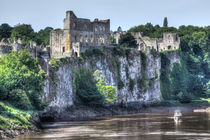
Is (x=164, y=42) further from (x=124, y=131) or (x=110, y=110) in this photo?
(x=124, y=131)

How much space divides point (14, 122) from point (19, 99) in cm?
716

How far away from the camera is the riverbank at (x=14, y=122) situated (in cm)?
5676

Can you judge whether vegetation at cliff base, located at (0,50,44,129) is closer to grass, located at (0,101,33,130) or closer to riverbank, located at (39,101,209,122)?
grass, located at (0,101,33,130)

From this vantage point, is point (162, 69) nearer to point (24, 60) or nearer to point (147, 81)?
point (147, 81)

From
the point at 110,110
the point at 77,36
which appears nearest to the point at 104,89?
the point at 110,110

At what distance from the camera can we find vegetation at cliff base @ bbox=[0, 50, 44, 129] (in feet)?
201

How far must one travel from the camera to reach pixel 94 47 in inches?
3964

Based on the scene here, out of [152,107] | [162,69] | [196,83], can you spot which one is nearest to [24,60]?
[152,107]

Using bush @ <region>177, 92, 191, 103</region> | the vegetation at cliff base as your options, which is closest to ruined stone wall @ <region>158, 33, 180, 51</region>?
bush @ <region>177, 92, 191, 103</region>

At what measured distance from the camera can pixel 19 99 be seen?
65.8m

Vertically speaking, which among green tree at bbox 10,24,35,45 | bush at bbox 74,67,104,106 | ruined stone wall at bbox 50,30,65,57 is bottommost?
bush at bbox 74,67,104,106

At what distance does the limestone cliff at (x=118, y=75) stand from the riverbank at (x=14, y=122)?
14901mm

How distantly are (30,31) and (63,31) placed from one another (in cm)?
2708

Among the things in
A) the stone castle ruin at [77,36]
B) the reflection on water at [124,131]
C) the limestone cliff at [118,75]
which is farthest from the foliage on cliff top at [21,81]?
the stone castle ruin at [77,36]
